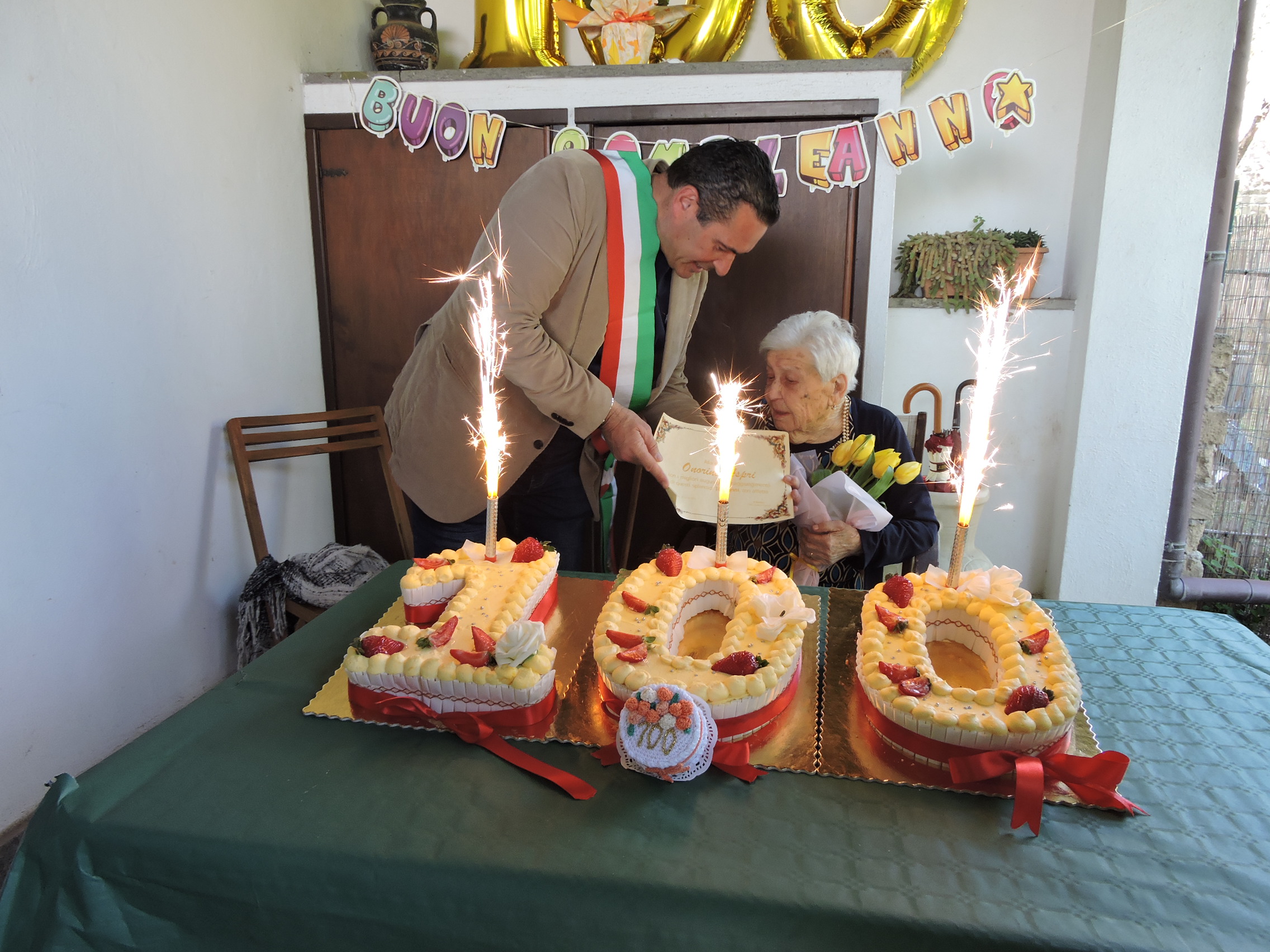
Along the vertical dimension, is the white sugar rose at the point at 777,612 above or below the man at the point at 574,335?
below

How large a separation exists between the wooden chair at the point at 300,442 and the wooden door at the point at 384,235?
204 mm

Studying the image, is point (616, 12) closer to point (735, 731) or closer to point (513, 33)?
point (513, 33)

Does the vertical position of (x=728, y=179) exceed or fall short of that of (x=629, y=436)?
it exceeds it

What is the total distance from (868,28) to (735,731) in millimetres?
3208

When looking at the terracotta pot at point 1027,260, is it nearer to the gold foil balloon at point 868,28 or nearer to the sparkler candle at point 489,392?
the gold foil balloon at point 868,28

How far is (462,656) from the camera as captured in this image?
108 cm

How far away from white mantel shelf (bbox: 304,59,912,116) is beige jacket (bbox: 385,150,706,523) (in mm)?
983

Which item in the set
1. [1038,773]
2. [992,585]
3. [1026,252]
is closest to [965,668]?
[992,585]

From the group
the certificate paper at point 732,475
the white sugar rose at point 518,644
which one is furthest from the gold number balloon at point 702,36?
the white sugar rose at point 518,644

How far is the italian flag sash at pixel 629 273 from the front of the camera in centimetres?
190

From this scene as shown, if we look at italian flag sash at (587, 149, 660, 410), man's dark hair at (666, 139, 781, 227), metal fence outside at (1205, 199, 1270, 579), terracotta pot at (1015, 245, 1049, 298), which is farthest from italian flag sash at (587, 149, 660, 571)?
metal fence outside at (1205, 199, 1270, 579)

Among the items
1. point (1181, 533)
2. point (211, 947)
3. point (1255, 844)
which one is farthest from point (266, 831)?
point (1181, 533)

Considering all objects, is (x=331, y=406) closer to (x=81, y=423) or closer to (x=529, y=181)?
(x=81, y=423)

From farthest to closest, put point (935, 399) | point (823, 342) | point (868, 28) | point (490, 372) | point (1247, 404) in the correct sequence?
point (1247, 404)
point (868, 28)
point (935, 399)
point (823, 342)
point (490, 372)
